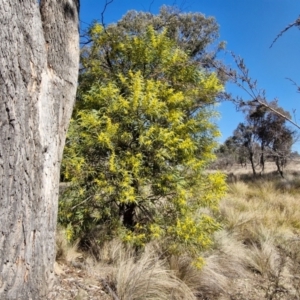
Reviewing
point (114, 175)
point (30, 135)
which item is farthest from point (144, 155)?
point (30, 135)

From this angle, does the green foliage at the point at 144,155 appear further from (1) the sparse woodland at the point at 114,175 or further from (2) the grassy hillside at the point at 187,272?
(2) the grassy hillside at the point at 187,272

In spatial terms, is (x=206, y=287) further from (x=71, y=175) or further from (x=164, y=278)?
(x=71, y=175)

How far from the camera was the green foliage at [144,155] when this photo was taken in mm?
3621

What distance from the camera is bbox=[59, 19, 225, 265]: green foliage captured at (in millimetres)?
3621

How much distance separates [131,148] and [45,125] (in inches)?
69.5

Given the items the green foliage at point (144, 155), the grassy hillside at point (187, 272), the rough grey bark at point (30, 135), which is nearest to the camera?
the rough grey bark at point (30, 135)

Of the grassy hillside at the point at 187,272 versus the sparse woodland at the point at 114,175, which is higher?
the sparse woodland at the point at 114,175

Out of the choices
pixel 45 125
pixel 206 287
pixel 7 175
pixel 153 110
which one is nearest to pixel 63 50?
pixel 45 125

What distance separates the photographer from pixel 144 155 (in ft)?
12.4

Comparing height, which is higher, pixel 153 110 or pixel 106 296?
pixel 153 110

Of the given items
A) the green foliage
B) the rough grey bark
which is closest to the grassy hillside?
the green foliage

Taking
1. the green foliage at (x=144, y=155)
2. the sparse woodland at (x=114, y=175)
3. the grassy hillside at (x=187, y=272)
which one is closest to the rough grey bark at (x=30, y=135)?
the sparse woodland at (x=114, y=175)

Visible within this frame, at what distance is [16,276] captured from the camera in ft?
6.45

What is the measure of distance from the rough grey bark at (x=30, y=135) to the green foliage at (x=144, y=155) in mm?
1311
